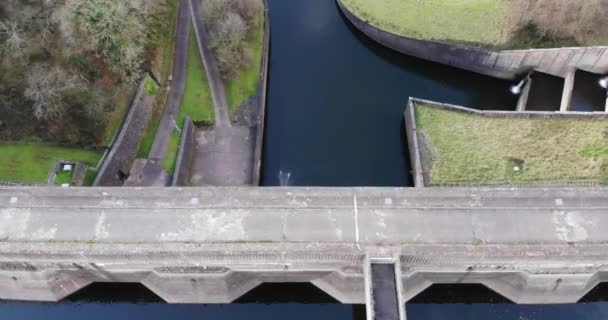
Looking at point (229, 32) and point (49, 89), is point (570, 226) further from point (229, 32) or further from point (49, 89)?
point (49, 89)

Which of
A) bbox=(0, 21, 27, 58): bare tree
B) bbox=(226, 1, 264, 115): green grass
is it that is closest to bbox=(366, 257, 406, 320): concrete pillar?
bbox=(226, 1, 264, 115): green grass

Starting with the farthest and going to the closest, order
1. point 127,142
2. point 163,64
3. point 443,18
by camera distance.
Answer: point 443,18 → point 163,64 → point 127,142

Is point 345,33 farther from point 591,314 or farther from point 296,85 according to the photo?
point 591,314

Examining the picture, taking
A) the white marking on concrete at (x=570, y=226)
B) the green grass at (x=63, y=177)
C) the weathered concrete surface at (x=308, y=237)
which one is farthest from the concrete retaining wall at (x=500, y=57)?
the green grass at (x=63, y=177)

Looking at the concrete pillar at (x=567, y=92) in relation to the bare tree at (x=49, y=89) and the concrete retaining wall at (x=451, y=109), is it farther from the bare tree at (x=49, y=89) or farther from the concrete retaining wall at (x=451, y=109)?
the bare tree at (x=49, y=89)

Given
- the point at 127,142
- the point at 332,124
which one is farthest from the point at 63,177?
the point at 332,124
